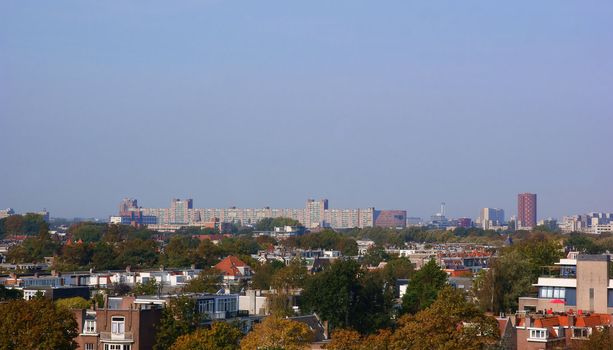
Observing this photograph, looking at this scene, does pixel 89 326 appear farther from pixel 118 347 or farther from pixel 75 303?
pixel 75 303

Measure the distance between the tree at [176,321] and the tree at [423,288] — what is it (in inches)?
642

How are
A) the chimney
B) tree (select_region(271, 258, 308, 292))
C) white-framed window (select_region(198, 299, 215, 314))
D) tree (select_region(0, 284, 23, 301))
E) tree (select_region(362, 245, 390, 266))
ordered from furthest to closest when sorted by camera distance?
tree (select_region(362, 245, 390, 266)), tree (select_region(271, 258, 308, 292)), tree (select_region(0, 284, 23, 301)), the chimney, white-framed window (select_region(198, 299, 215, 314))

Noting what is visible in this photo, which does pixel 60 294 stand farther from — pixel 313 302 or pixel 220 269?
pixel 220 269

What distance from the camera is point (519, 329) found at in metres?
46.7

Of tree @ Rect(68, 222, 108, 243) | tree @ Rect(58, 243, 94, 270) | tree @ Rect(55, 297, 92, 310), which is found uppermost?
tree @ Rect(68, 222, 108, 243)

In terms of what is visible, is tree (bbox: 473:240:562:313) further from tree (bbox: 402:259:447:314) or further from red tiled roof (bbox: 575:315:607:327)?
red tiled roof (bbox: 575:315:607:327)

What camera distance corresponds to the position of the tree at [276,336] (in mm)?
43875

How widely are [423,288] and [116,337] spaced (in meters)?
21.1

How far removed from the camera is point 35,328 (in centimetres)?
4212

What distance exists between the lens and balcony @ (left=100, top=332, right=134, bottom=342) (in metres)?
45.6

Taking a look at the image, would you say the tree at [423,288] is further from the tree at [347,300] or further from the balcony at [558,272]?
the balcony at [558,272]

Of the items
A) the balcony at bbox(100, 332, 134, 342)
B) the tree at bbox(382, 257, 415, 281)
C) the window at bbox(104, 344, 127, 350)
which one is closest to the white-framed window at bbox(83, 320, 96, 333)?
the balcony at bbox(100, 332, 134, 342)

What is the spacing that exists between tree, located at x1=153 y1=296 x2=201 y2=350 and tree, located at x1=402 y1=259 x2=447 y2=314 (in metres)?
16.3

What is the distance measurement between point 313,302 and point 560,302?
39.4 ft
